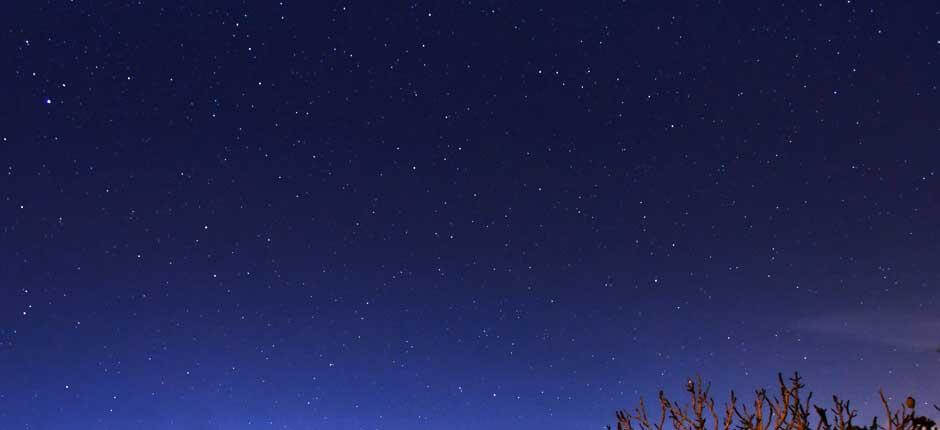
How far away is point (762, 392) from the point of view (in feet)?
23.6

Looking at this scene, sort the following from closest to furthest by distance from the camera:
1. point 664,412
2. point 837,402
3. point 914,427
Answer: point 914,427 < point 837,402 < point 664,412

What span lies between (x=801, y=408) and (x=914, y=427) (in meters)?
1.08

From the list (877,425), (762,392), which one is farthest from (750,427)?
(877,425)

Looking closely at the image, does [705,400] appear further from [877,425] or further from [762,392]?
[877,425]

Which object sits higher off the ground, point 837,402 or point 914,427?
point 837,402

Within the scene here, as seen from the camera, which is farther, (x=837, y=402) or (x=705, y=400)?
(x=705, y=400)

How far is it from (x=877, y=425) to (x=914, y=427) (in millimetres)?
327

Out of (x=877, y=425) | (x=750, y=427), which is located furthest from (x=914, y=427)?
(x=750, y=427)

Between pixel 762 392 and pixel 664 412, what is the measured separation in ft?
3.45

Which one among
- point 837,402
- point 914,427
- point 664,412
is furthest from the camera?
point 664,412

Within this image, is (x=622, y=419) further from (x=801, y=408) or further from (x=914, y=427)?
(x=914, y=427)

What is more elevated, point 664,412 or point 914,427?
point 664,412

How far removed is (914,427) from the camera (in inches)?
244

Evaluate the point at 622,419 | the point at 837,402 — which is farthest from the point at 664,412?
the point at 837,402
